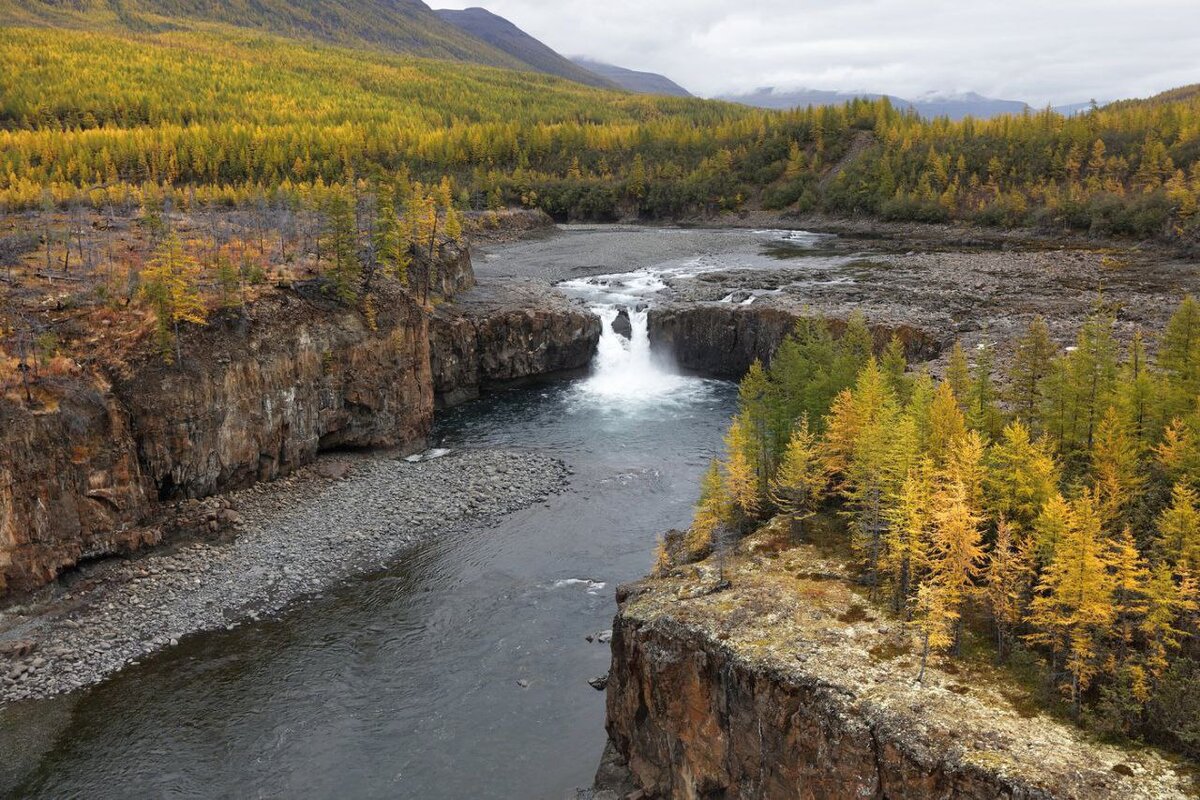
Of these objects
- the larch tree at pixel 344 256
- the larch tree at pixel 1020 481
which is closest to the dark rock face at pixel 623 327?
the larch tree at pixel 344 256

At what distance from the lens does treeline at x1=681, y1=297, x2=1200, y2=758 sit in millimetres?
22297

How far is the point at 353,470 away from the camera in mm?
57688

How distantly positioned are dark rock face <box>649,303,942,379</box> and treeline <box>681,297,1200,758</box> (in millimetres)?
34519

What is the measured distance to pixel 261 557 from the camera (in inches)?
1778

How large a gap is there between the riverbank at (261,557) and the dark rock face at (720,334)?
26.8 metres

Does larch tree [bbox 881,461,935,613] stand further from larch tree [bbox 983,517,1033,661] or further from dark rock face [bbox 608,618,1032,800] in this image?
dark rock face [bbox 608,618,1032,800]

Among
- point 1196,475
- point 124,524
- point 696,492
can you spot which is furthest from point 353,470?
point 1196,475

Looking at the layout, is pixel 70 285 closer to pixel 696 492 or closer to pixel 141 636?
pixel 141 636

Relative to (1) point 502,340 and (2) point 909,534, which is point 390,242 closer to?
(1) point 502,340

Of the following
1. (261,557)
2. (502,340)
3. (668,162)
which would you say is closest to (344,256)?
(502,340)

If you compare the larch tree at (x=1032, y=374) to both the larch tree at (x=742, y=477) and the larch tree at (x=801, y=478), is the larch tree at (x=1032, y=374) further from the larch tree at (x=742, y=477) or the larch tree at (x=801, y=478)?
the larch tree at (x=742, y=477)

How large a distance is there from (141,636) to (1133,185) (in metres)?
150

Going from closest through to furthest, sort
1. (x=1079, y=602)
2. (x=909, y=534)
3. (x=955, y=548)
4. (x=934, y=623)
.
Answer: (x=1079, y=602) < (x=934, y=623) < (x=955, y=548) < (x=909, y=534)

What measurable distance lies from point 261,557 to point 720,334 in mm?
49525
